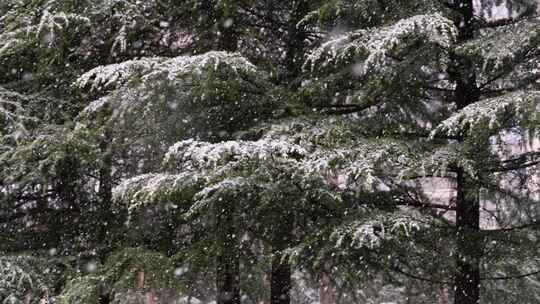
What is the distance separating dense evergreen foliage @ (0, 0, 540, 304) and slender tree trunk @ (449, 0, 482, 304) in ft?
0.08

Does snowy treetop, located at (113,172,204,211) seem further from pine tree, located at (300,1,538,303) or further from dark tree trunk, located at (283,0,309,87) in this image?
dark tree trunk, located at (283,0,309,87)

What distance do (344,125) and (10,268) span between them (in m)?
4.12

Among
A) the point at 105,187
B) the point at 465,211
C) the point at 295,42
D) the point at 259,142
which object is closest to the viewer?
the point at 259,142

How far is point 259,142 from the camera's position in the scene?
15.2 feet

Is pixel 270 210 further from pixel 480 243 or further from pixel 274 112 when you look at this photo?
pixel 480 243

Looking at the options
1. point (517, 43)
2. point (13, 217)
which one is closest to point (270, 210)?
point (517, 43)

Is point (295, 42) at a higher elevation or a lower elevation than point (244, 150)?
higher

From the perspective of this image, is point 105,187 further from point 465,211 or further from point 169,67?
point 465,211

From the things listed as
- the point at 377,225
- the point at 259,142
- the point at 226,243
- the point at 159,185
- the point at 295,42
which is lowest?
the point at 226,243

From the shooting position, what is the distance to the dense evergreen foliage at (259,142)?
15.6 ft

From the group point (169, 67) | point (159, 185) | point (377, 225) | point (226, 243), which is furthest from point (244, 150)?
point (226, 243)

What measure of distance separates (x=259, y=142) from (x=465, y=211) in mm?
2600

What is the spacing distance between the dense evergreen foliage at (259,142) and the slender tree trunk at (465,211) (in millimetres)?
23

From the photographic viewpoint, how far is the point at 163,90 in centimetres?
549
